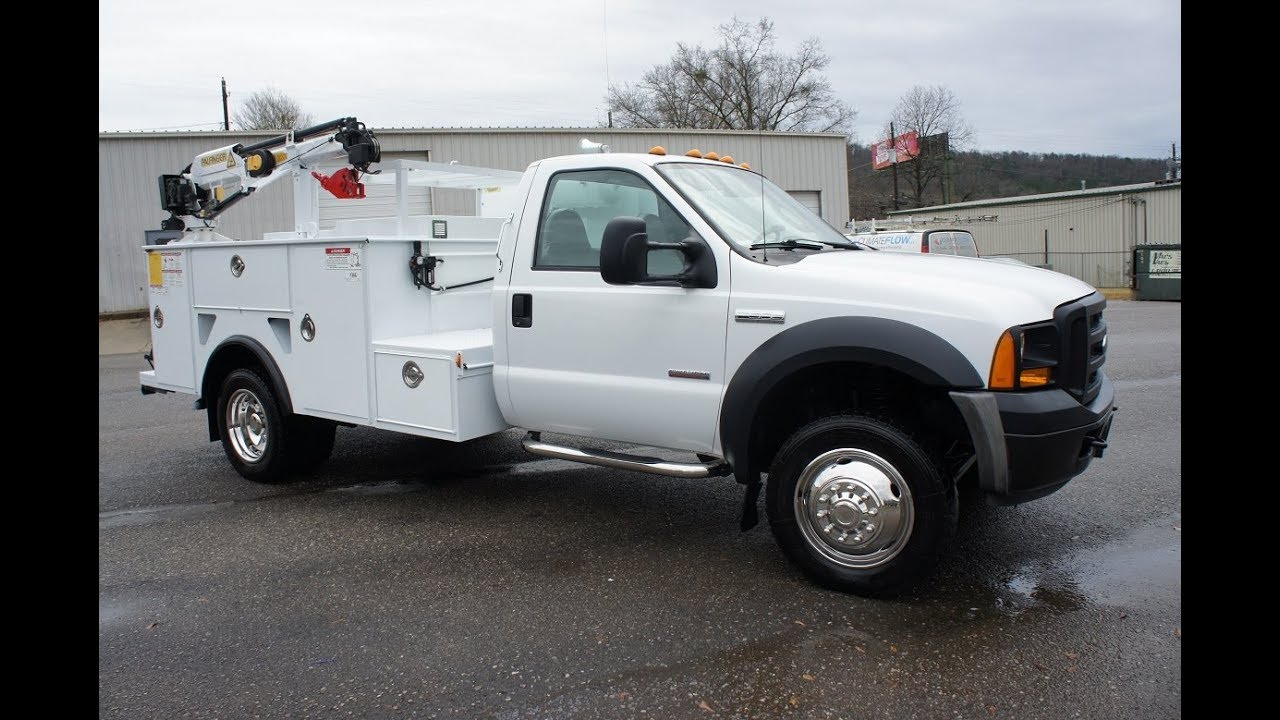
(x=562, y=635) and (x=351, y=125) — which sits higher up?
(x=351, y=125)

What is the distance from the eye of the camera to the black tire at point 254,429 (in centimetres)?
645

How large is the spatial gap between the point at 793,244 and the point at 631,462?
4.68 feet

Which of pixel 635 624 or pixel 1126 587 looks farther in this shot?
pixel 1126 587

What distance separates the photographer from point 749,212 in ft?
16.7

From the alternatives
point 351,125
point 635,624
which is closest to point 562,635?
point 635,624

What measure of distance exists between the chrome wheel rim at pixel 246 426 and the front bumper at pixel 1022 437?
4.88 meters

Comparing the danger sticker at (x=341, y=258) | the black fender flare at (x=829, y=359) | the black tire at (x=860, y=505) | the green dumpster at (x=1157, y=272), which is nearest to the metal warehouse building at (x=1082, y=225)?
the green dumpster at (x=1157, y=272)

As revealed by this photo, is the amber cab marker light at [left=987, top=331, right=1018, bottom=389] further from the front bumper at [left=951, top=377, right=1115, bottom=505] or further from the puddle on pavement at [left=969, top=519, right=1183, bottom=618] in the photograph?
the puddle on pavement at [left=969, top=519, right=1183, bottom=618]

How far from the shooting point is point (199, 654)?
3934mm

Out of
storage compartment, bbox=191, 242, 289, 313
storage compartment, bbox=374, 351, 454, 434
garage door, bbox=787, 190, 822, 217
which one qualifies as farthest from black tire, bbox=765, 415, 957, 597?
garage door, bbox=787, 190, 822, 217

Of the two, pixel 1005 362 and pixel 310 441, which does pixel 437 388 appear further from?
pixel 1005 362
